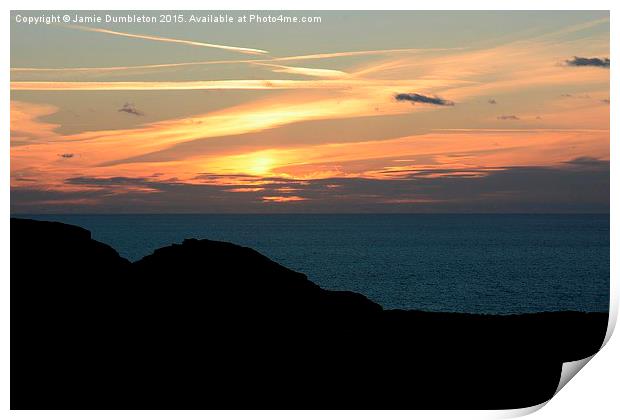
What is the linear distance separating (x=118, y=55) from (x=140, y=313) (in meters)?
4.20

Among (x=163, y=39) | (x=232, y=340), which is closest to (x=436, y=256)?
(x=163, y=39)

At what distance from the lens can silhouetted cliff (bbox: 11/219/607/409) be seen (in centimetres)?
1031

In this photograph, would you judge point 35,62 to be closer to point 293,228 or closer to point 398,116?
point 398,116

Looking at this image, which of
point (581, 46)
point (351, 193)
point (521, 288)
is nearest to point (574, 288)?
point (521, 288)

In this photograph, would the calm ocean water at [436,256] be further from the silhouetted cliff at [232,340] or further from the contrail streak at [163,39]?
the contrail streak at [163,39]

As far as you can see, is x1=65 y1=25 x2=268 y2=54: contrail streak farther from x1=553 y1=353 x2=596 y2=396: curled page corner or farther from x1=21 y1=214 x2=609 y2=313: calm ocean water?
x1=21 y1=214 x2=609 y2=313: calm ocean water

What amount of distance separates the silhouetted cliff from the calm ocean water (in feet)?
49.2

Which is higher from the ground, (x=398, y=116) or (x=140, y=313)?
(x=398, y=116)

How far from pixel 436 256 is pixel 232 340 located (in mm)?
42458

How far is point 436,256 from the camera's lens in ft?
172

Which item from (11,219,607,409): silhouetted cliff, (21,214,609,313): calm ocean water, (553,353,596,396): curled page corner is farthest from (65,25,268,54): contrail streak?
(21,214,609,313): calm ocean water

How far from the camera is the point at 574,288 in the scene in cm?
3584

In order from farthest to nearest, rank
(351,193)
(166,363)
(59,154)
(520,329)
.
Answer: (351,193) → (59,154) → (520,329) → (166,363)

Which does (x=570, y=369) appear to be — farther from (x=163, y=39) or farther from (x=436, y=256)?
(x=436, y=256)
